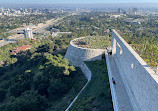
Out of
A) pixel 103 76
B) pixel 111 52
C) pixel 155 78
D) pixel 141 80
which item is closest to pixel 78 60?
pixel 111 52

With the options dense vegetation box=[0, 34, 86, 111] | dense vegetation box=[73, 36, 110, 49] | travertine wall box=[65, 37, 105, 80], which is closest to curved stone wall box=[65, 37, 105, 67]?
travertine wall box=[65, 37, 105, 80]

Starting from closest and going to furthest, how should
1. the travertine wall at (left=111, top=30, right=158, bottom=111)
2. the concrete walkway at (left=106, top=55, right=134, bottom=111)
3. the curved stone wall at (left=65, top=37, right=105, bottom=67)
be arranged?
the travertine wall at (left=111, top=30, right=158, bottom=111) → the concrete walkway at (left=106, top=55, right=134, bottom=111) → the curved stone wall at (left=65, top=37, right=105, bottom=67)

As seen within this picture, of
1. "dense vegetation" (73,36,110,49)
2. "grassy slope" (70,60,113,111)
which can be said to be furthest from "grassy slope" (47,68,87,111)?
"dense vegetation" (73,36,110,49)

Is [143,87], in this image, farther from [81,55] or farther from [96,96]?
[81,55]

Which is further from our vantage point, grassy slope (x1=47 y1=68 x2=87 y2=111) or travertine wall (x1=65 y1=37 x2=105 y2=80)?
travertine wall (x1=65 y1=37 x2=105 y2=80)

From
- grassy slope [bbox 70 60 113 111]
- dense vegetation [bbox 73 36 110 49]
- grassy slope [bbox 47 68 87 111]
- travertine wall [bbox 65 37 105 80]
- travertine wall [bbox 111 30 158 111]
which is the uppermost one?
travertine wall [bbox 111 30 158 111]

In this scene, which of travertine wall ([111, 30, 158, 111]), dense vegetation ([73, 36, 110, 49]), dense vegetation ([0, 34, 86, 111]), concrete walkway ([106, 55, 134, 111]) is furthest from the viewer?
dense vegetation ([73, 36, 110, 49])

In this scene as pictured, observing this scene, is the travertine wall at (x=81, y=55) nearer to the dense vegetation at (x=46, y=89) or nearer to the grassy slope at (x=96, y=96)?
the dense vegetation at (x=46, y=89)

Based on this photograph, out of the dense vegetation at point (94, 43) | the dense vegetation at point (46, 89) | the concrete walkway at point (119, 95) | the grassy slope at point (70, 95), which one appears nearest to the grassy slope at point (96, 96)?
the concrete walkway at point (119, 95)

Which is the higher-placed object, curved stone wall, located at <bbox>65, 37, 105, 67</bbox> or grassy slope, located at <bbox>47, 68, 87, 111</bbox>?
curved stone wall, located at <bbox>65, 37, 105, 67</bbox>

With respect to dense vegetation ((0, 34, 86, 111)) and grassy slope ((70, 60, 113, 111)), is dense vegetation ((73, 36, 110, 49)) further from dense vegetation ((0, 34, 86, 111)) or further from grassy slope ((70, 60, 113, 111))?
grassy slope ((70, 60, 113, 111))
